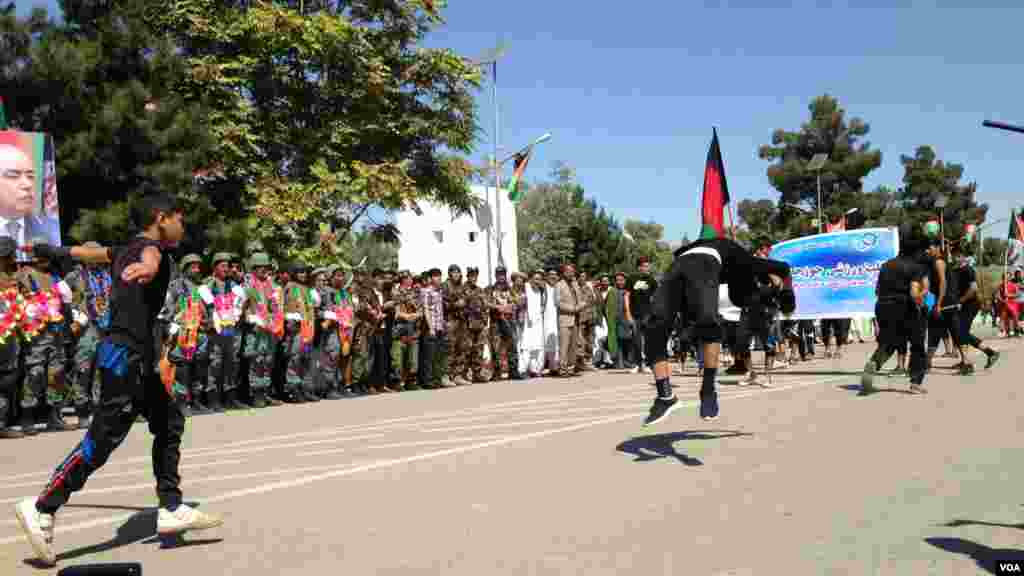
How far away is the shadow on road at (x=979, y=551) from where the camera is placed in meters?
4.38

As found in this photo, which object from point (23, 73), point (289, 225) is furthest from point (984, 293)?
point (23, 73)

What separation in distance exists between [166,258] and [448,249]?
70.5 metres

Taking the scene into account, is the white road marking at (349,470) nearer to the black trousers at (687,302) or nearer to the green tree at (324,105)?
the black trousers at (687,302)

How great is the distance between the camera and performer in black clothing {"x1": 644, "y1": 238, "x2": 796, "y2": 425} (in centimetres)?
818

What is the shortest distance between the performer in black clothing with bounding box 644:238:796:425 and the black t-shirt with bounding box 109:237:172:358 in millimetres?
4083

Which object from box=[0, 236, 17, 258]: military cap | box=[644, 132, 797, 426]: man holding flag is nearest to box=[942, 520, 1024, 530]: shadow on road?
box=[644, 132, 797, 426]: man holding flag

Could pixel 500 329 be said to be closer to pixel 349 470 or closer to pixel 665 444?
pixel 665 444

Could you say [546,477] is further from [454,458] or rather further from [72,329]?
[72,329]

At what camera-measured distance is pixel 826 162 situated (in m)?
73.2

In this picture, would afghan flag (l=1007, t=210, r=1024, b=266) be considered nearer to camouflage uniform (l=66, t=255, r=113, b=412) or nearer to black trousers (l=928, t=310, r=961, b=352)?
black trousers (l=928, t=310, r=961, b=352)

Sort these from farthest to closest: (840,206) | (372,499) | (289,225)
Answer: (840,206) → (289,225) → (372,499)

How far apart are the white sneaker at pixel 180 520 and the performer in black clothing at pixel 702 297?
3.77 m

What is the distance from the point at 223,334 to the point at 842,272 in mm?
11022

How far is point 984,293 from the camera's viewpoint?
108 ft
